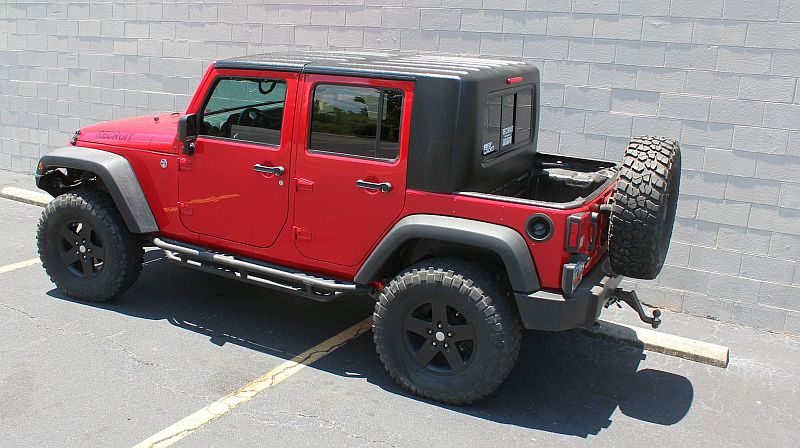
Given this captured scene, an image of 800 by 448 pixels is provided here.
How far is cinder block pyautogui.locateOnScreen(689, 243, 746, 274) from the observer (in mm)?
6109

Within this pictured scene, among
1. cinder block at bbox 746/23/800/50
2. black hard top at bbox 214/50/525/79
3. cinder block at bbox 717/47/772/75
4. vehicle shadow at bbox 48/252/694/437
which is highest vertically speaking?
cinder block at bbox 746/23/800/50

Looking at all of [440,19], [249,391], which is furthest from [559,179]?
[249,391]

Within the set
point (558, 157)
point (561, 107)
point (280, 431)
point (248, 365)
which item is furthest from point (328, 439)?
point (561, 107)

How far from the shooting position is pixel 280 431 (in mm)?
4355

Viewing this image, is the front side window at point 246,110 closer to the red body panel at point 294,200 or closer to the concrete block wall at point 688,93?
the red body panel at point 294,200

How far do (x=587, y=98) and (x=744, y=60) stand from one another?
3.83 feet

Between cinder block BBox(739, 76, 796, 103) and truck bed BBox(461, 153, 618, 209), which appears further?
cinder block BBox(739, 76, 796, 103)

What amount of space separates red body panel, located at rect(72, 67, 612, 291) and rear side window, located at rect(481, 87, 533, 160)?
507 mm

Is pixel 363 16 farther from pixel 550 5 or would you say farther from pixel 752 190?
pixel 752 190

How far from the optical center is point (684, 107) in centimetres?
608

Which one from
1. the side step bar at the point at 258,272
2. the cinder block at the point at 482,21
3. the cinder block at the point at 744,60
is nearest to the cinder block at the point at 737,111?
the cinder block at the point at 744,60

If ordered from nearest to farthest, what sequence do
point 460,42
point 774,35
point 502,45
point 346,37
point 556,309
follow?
point 556,309 < point 774,35 < point 502,45 < point 460,42 < point 346,37

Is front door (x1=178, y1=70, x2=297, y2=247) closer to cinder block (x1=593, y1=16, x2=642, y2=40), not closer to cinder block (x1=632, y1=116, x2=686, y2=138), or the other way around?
cinder block (x1=593, y1=16, x2=642, y2=40)

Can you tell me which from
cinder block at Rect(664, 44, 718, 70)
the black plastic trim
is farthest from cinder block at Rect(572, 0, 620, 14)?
the black plastic trim
